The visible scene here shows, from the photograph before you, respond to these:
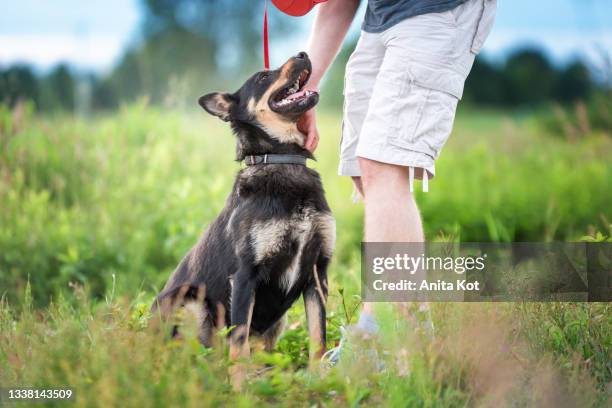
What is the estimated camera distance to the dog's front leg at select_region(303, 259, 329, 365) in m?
3.59

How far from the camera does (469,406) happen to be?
278cm

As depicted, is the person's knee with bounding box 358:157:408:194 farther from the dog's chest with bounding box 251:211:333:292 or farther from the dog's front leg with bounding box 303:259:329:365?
the dog's front leg with bounding box 303:259:329:365

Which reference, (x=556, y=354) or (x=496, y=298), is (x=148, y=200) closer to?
(x=496, y=298)

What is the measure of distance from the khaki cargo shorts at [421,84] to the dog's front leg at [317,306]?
728 mm

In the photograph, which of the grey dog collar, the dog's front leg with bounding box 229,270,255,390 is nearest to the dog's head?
the grey dog collar

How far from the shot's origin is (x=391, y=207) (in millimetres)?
3342

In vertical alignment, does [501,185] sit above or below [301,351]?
above

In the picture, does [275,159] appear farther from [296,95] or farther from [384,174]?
[384,174]

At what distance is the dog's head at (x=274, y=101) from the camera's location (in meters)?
3.90

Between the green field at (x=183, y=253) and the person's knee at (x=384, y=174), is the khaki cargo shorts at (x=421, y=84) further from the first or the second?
the green field at (x=183, y=253)

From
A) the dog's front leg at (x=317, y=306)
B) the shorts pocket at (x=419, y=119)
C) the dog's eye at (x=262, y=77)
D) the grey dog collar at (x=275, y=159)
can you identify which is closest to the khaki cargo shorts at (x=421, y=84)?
the shorts pocket at (x=419, y=119)

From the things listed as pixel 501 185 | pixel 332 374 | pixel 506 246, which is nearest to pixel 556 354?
pixel 332 374

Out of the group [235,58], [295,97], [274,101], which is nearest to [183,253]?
[274,101]

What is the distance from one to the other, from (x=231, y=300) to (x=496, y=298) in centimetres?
143
